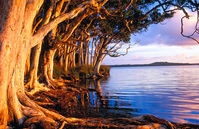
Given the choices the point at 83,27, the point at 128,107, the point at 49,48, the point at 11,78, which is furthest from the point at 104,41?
the point at 11,78

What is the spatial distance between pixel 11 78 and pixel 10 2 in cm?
152

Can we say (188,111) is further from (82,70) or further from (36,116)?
(82,70)

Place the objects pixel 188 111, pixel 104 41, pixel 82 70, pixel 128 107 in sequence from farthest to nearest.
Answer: pixel 104 41, pixel 82 70, pixel 128 107, pixel 188 111

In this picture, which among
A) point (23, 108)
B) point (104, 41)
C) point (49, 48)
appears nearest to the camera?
point (23, 108)

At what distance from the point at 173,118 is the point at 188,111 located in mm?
1133

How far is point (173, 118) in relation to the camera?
4.80 meters

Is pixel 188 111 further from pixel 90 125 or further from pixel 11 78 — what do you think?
pixel 11 78

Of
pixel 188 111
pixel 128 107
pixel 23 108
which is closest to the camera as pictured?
pixel 23 108

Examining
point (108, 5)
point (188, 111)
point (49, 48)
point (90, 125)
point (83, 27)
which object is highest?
point (108, 5)

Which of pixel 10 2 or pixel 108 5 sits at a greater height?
pixel 108 5

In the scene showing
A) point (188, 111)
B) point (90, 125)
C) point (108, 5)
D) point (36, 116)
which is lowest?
point (188, 111)

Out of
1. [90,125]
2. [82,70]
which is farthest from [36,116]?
[82,70]

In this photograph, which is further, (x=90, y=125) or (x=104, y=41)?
(x=104, y=41)

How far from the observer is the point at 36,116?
10.7ft
